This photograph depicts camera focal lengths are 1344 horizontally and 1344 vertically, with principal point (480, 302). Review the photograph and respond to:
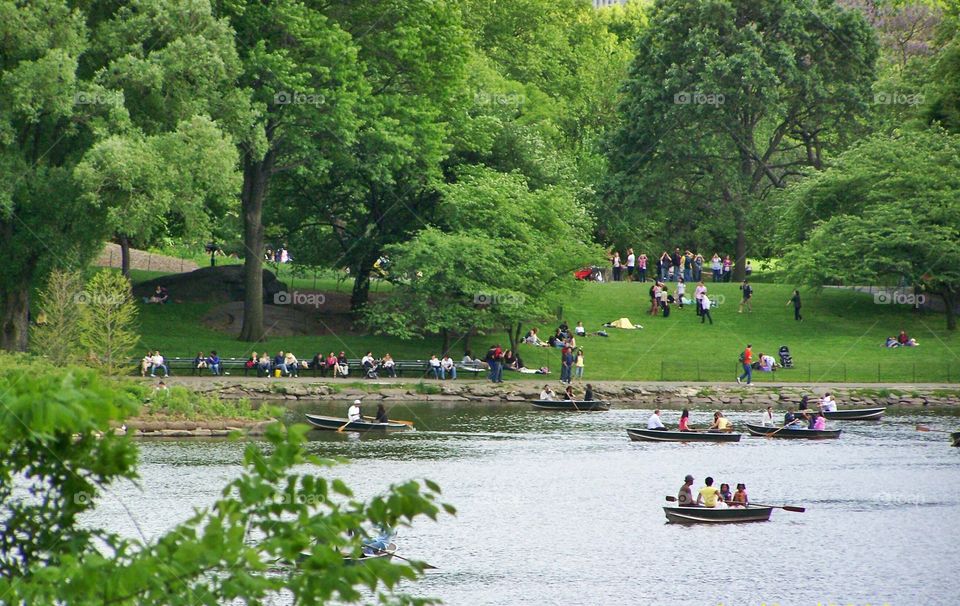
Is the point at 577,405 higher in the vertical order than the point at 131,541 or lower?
lower

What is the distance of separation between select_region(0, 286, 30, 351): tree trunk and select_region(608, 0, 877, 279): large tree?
3706cm

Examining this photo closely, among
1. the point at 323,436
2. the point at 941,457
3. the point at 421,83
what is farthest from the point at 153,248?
the point at 941,457

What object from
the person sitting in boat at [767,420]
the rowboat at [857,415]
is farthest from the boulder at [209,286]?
the rowboat at [857,415]

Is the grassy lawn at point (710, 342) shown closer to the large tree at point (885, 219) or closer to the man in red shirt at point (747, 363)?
the man in red shirt at point (747, 363)

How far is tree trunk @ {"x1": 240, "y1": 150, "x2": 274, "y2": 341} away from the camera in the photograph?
2377 inches

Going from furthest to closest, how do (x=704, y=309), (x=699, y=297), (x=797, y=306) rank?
(x=797, y=306)
(x=699, y=297)
(x=704, y=309)

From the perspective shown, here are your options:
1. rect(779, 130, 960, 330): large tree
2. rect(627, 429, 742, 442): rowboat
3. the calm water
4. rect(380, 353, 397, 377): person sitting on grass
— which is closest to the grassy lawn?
rect(779, 130, 960, 330): large tree

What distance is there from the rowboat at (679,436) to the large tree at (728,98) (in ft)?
108

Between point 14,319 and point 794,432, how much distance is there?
98.1ft

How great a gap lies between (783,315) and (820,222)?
17.0 ft

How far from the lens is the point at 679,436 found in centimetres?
4569

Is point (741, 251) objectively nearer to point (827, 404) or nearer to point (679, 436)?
point (827, 404)

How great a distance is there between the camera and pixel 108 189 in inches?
1923

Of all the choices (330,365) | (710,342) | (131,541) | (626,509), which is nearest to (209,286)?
(330,365)
